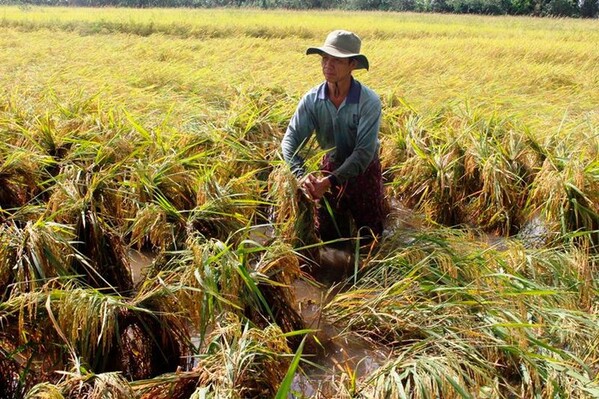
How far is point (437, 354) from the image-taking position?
223 cm

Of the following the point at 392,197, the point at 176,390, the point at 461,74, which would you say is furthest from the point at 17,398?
the point at 461,74

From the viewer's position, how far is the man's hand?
308cm

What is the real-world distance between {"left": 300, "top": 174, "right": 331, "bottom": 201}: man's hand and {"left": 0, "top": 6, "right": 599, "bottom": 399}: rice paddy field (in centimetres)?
7

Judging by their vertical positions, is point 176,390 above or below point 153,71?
below

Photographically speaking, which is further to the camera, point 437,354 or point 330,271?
point 330,271

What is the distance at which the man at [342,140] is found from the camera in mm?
3121

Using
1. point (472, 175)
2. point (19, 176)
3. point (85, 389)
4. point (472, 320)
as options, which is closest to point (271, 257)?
point (472, 320)

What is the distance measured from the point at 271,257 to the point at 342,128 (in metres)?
1.11

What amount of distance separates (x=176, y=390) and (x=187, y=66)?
5.64 m

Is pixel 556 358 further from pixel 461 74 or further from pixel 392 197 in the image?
pixel 461 74

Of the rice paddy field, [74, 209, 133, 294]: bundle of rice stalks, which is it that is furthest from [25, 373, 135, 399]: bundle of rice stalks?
[74, 209, 133, 294]: bundle of rice stalks

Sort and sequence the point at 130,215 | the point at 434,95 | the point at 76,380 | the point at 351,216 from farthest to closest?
1. the point at 434,95
2. the point at 351,216
3. the point at 130,215
4. the point at 76,380

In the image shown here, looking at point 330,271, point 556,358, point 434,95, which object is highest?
point 434,95

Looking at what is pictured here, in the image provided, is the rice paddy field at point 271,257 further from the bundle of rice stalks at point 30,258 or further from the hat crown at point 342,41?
the hat crown at point 342,41
